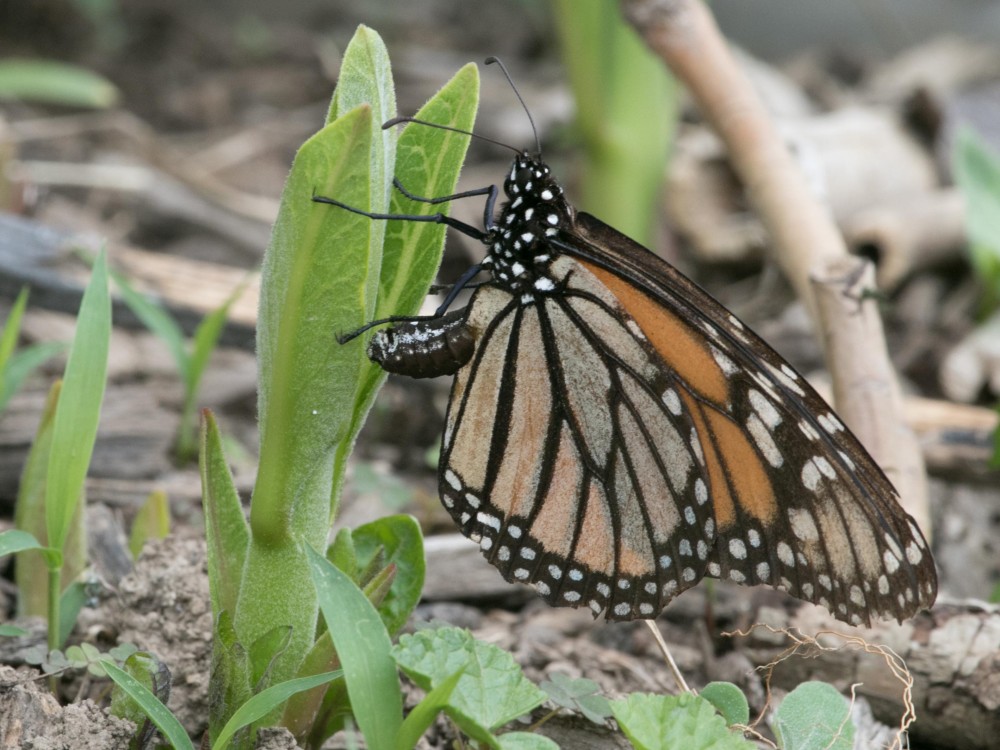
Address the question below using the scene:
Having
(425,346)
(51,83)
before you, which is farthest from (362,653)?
(51,83)

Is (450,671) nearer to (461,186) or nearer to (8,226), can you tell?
(8,226)

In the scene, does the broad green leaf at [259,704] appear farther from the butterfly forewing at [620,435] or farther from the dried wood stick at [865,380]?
the dried wood stick at [865,380]

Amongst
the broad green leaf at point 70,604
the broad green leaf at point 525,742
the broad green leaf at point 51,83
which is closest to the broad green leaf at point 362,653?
the broad green leaf at point 525,742

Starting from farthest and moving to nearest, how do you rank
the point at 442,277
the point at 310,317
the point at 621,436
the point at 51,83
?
the point at 442,277, the point at 51,83, the point at 621,436, the point at 310,317

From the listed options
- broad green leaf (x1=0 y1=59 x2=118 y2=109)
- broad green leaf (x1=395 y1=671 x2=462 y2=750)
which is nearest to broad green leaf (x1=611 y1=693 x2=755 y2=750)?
broad green leaf (x1=395 y1=671 x2=462 y2=750)

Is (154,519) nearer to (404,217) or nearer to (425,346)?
(425,346)
